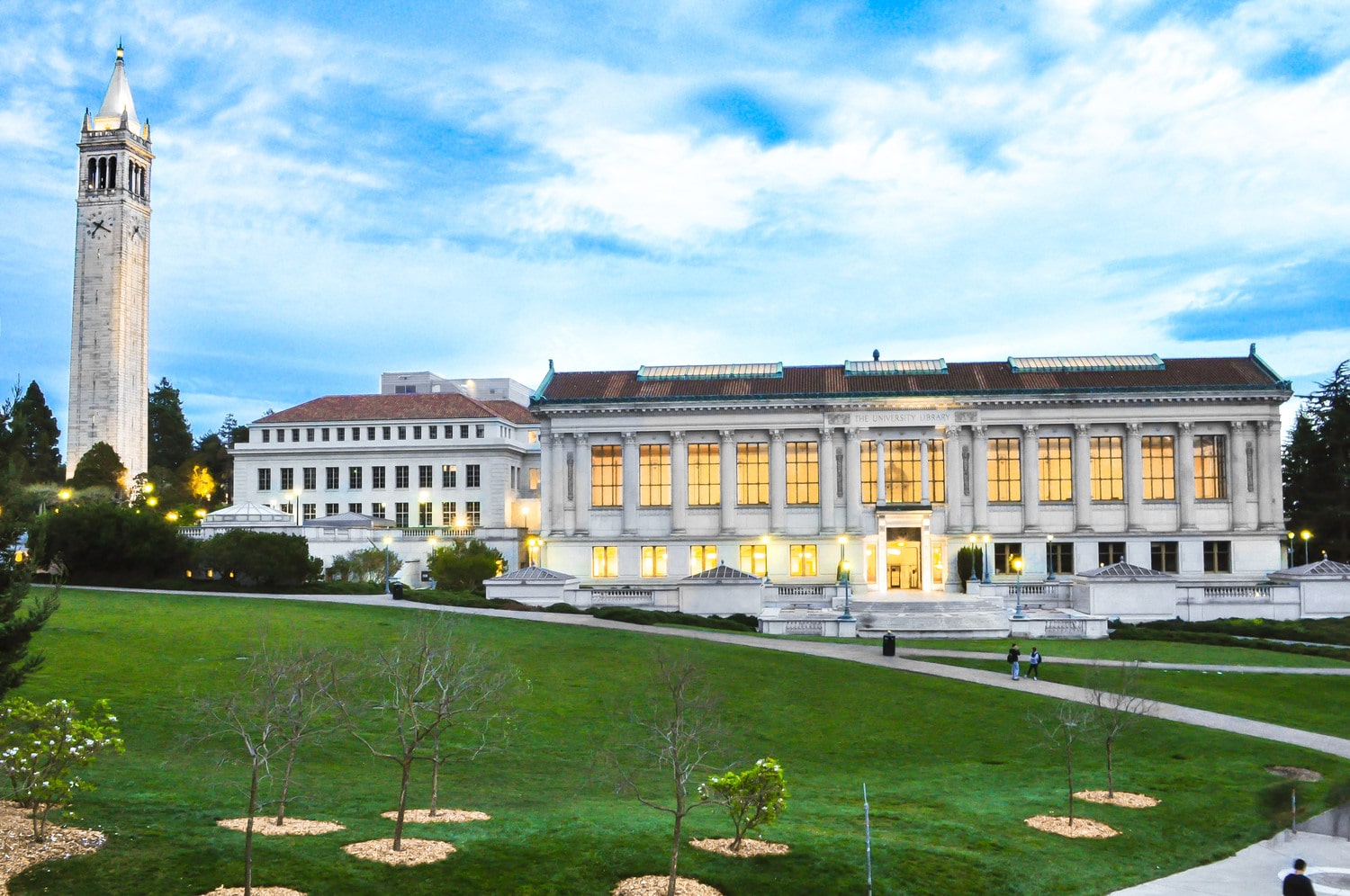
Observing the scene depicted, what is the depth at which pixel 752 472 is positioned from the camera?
78.5 m

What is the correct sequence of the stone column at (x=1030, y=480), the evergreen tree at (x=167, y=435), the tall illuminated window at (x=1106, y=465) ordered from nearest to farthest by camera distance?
1. the stone column at (x=1030, y=480)
2. the tall illuminated window at (x=1106, y=465)
3. the evergreen tree at (x=167, y=435)

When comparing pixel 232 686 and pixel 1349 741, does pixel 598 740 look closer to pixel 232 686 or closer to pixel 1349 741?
pixel 232 686

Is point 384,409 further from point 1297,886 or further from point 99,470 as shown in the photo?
point 1297,886

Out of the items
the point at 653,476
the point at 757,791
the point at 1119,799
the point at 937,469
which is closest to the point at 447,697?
the point at 757,791

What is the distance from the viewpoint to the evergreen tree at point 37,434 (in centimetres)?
10431

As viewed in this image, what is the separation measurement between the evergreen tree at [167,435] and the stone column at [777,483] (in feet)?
299

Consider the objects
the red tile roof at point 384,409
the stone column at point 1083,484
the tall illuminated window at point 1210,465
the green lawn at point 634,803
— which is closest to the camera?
the green lawn at point 634,803

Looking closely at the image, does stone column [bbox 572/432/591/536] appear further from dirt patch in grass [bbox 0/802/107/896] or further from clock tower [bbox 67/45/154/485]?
Result: clock tower [bbox 67/45/154/485]

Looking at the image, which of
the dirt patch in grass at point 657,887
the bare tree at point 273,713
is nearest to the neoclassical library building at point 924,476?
the bare tree at point 273,713

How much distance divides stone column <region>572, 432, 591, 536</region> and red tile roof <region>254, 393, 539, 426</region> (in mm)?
24472

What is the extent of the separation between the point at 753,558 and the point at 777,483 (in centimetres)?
574

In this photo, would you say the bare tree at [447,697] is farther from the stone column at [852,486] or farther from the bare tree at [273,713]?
the stone column at [852,486]

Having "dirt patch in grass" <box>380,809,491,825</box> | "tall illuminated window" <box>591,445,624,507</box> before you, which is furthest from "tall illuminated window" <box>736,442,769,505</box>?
"dirt patch in grass" <box>380,809,491,825</box>

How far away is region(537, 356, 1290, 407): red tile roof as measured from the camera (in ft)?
249
